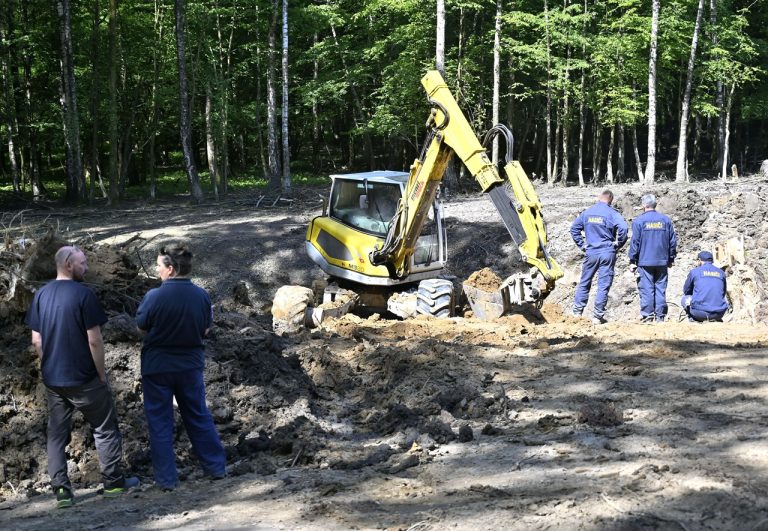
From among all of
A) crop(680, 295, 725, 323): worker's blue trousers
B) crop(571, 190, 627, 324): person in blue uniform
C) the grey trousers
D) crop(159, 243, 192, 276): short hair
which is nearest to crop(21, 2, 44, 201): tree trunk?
crop(571, 190, 627, 324): person in blue uniform

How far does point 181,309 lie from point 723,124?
111ft

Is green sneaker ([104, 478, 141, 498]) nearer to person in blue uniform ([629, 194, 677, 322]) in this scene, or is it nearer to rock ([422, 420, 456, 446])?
rock ([422, 420, 456, 446])

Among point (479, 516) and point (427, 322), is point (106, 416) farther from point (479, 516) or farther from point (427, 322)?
point (427, 322)

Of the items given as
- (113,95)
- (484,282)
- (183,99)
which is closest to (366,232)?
(484,282)

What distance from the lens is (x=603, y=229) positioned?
1212 centimetres

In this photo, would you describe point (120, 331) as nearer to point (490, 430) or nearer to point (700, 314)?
point (490, 430)

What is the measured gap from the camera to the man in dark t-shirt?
19.0 ft

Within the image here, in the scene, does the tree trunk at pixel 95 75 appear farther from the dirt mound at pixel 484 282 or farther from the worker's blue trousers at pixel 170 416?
the worker's blue trousers at pixel 170 416

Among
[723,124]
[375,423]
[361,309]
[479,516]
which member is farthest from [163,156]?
[479,516]

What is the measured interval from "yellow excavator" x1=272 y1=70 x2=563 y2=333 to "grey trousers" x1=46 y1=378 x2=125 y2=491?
258 inches

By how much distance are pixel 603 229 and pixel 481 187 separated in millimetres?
1997

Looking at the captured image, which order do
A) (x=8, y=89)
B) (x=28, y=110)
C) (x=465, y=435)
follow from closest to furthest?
(x=465, y=435), (x=8, y=89), (x=28, y=110)

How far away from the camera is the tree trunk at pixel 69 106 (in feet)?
80.2

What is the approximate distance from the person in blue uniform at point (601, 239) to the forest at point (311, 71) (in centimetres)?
1384
